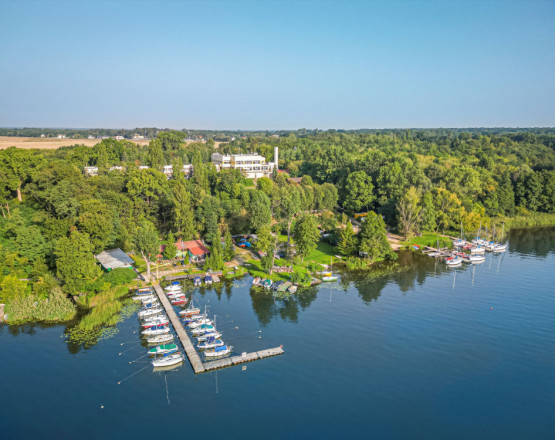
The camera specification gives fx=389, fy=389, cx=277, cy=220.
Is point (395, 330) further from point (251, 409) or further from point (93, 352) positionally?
point (93, 352)

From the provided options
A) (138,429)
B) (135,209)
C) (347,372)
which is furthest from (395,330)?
(135,209)

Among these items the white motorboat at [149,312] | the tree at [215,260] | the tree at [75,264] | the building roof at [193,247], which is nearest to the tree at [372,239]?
the tree at [215,260]

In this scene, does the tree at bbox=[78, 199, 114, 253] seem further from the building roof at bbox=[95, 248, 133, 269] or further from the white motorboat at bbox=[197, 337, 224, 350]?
the white motorboat at bbox=[197, 337, 224, 350]

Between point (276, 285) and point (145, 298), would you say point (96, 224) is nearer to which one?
point (145, 298)

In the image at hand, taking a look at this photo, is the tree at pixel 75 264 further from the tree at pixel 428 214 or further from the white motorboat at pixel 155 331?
the tree at pixel 428 214

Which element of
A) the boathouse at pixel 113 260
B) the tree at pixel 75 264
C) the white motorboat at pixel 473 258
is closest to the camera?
the tree at pixel 75 264

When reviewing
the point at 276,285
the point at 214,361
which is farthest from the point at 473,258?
the point at 214,361
